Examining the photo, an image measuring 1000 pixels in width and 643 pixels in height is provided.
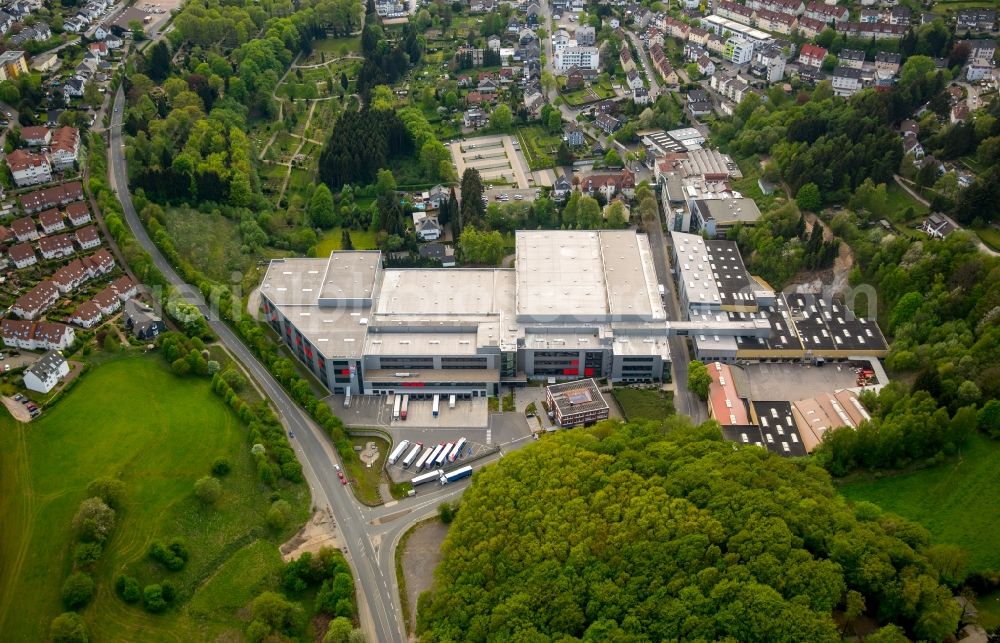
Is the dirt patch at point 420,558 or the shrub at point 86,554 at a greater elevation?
the shrub at point 86,554

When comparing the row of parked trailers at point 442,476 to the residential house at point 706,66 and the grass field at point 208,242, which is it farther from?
the residential house at point 706,66

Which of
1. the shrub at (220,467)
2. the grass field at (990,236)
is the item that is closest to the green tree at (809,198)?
the grass field at (990,236)

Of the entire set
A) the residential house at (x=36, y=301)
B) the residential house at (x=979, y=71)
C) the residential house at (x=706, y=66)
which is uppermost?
the residential house at (x=979, y=71)

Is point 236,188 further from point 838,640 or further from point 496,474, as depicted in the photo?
→ point 838,640

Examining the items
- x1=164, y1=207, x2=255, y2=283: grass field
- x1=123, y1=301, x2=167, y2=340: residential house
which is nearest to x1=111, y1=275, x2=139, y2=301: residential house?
x1=123, y1=301, x2=167, y2=340: residential house

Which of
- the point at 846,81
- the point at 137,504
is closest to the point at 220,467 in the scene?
the point at 137,504

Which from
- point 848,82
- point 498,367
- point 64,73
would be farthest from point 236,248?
point 848,82
